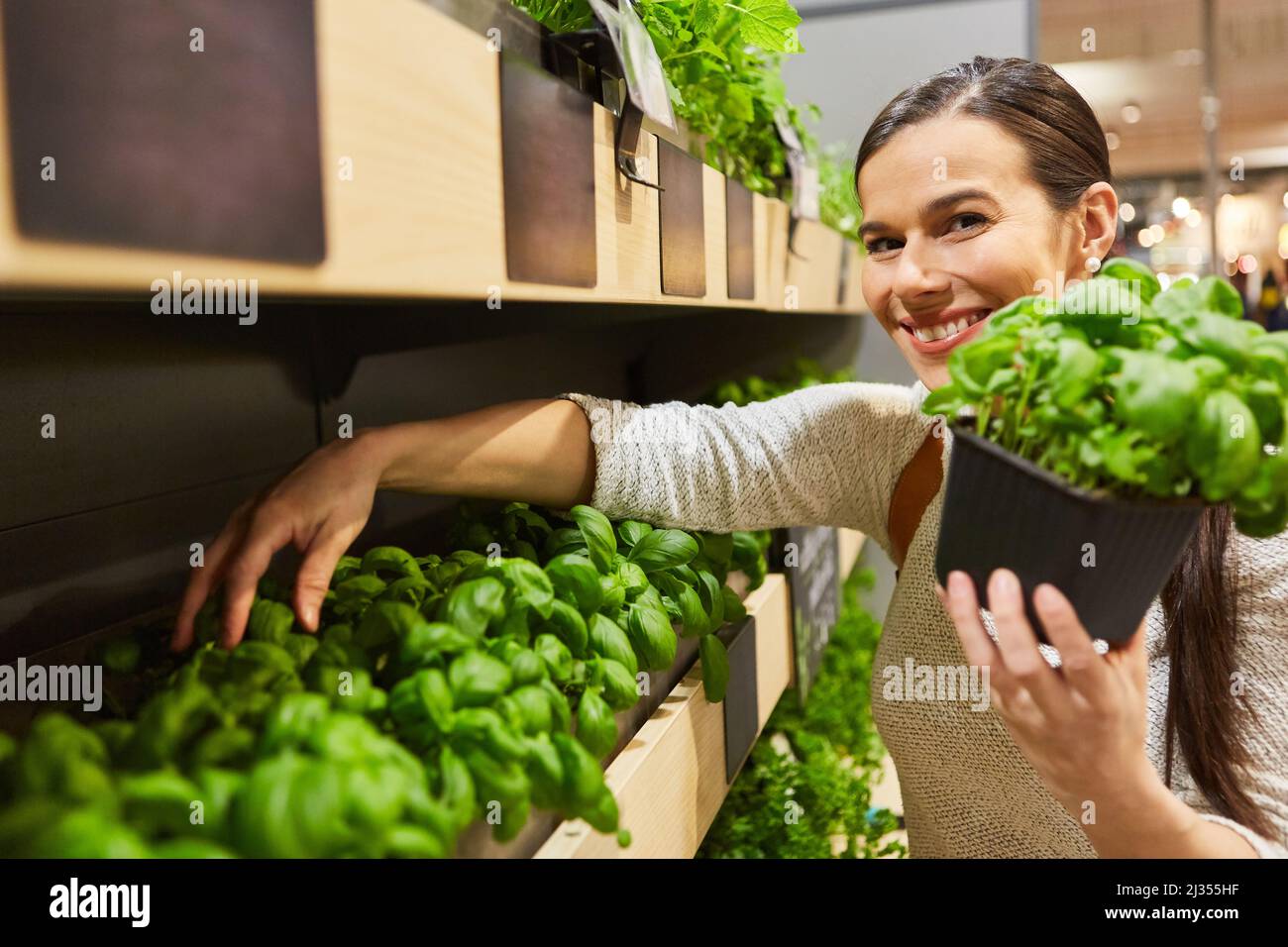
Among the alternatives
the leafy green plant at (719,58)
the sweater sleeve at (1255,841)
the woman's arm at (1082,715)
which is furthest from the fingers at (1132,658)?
the leafy green plant at (719,58)

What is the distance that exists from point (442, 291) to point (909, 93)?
2.72 feet

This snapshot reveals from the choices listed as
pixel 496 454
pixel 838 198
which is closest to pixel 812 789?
pixel 496 454

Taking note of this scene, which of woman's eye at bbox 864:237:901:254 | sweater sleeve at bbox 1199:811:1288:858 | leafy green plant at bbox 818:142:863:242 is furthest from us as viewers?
leafy green plant at bbox 818:142:863:242

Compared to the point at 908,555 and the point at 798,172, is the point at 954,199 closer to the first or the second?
the point at 908,555

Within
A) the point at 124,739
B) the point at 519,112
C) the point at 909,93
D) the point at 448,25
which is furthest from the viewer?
the point at 909,93

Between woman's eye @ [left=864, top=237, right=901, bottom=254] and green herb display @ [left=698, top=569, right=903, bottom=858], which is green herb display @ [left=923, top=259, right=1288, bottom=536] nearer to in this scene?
woman's eye @ [left=864, top=237, right=901, bottom=254]

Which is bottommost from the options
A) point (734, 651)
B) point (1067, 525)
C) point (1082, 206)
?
point (734, 651)

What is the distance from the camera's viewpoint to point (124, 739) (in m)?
0.57

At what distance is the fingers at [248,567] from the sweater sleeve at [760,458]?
0.42m

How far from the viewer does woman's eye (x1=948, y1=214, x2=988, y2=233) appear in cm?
112

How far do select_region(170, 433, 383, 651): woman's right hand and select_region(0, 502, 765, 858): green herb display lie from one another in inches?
1.0

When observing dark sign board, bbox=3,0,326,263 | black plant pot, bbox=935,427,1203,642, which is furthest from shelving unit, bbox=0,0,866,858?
black plant pot, bbox=935,427,1203,642

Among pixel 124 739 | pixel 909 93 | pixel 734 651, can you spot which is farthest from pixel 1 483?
pixel 909 93

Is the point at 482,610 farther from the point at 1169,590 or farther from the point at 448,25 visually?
the point at 1169,590
